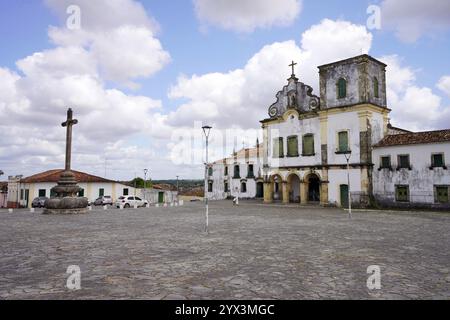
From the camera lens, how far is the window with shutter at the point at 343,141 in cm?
2755

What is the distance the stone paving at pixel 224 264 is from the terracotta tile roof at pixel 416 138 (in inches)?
554

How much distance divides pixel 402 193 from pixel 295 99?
41.8 ft

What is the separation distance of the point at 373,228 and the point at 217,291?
434 inches

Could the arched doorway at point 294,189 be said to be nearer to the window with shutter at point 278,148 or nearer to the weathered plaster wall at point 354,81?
the window with shutter at point 278,148

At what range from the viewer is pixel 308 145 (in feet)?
99.3

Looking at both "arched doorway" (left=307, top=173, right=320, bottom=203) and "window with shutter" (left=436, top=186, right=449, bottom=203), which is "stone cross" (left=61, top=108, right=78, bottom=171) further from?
"window with shutter" (left=436, top=186, right=449, bottom=203)

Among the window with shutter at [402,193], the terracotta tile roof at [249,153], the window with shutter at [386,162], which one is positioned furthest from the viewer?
the terracotta tile roof at [249,153]

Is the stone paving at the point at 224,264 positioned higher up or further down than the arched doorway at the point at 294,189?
further down

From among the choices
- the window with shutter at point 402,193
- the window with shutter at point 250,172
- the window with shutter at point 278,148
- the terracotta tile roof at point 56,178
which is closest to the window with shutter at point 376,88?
the window with shutter at point 402,193

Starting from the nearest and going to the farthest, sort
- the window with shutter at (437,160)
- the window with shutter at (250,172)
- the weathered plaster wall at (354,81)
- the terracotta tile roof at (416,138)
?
the window with shutter at (437,160), the terracotta tile roof at (416,138), the weathered plaster wall at (354,81), the window with shutter at (250,172)

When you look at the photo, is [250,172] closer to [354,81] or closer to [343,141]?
[343,141]

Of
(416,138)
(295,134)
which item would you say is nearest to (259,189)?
(295,134)

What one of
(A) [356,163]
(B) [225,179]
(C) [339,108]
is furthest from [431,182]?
(B) [225,179]

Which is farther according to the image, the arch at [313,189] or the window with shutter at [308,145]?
the arch at [313,189]
